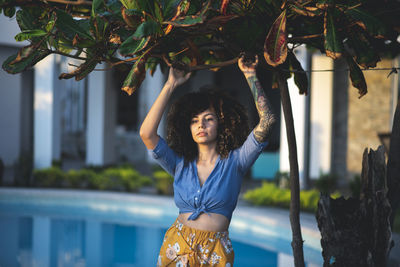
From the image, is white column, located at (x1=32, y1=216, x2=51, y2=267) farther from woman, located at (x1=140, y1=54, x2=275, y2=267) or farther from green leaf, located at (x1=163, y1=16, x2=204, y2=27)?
green leaf, located at (x1=163, y1=16, x2=204, y2=27)

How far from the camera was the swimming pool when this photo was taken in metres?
5.31

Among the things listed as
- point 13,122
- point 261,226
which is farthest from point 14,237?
point 13,122

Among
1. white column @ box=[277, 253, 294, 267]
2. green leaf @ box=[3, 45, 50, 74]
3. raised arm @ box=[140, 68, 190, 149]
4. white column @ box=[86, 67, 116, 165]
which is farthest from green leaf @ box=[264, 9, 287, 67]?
white column @ box=[86, 67, 116, 165]

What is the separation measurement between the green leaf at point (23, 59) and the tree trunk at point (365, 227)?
1.84 m

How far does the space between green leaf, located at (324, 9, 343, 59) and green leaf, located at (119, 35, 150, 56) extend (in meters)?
0.71

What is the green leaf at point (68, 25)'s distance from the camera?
5.49ft

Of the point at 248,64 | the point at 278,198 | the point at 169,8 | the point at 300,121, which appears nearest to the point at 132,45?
the point at 169,8

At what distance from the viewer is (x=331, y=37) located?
164 centimetres

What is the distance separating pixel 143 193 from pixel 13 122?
6246 mm

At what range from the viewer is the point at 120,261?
5285 millimetres

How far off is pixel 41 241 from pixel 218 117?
4.80m

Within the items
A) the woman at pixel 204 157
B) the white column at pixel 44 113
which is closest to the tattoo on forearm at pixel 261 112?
the woman at pixel 204 157

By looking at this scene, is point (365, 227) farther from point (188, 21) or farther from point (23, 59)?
point (23, 59)

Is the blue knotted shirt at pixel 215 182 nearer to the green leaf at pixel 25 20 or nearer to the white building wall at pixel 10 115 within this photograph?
the green leaf at pixel 25 20
